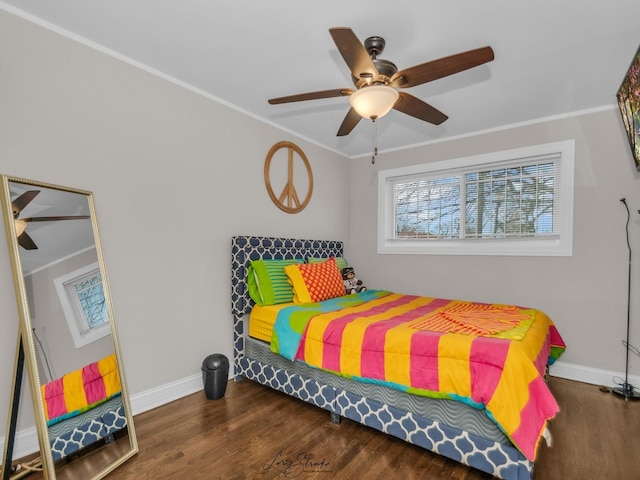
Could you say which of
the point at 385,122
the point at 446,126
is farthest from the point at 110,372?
the point at 446,126

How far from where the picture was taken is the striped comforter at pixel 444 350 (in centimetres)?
159

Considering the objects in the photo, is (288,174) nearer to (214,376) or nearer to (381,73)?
(381,73)

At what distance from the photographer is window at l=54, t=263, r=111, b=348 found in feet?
5.98

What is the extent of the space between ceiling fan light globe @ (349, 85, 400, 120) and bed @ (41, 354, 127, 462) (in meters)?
2.12

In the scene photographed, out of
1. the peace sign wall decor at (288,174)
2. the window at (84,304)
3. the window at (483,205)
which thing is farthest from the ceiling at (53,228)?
the window at (483,205)

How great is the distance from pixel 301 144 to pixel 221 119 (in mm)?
1098

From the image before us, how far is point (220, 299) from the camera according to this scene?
9.53 feet

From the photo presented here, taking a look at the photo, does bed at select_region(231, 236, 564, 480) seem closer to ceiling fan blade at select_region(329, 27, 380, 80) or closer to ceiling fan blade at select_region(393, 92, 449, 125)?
ceiling fan blade at select_region(393, 92, 449, 125)

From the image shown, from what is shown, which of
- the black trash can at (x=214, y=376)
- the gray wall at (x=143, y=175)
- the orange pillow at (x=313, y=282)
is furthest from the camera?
the orange pillow at (x=313, y=282)

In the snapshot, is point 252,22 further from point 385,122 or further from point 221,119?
point 385,122

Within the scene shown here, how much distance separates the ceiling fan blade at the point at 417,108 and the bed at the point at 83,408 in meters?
2.38

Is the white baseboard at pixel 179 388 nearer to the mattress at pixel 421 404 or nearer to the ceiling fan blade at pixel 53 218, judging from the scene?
the mattress at pixel 421 404

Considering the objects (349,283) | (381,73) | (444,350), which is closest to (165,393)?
(349,283)

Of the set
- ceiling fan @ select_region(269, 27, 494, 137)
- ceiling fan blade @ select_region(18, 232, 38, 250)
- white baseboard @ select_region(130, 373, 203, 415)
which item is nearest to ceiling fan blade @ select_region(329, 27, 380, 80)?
ceiling fan @ select_region(269, 27, 494, 137)
